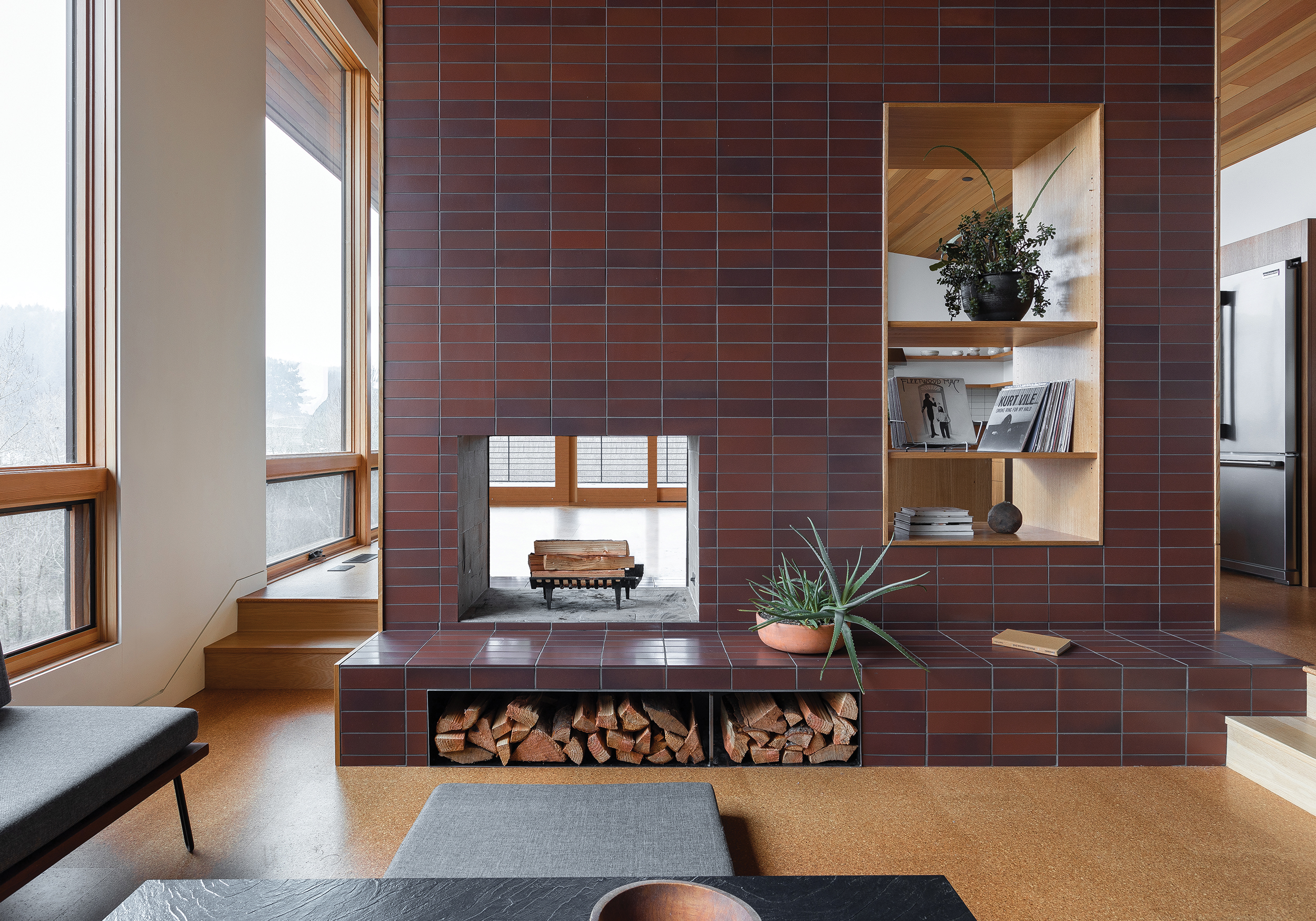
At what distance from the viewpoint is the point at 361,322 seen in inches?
218

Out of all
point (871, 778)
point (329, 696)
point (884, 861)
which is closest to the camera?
point (884, 861)

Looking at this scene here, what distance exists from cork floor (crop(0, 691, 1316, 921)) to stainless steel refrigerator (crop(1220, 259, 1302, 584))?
2945 millimetres

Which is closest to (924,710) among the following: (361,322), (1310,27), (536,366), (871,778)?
(871,778)

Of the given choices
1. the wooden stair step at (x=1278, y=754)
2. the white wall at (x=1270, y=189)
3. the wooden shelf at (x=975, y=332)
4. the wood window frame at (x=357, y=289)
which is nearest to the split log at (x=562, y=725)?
the wooden shelf at (x=975, y=332)

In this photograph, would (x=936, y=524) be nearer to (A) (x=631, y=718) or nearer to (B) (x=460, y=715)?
(A) (x=631, y=718)

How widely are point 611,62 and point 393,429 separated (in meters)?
1.64

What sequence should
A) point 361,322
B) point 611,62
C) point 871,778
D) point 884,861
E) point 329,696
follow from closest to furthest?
point 884,861
point 871,778
point 611,62
point 329,696
point 361,322

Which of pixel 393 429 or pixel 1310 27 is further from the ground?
pixel 1310 27

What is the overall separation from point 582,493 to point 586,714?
5.15 metres

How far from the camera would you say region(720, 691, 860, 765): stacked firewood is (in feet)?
8.39

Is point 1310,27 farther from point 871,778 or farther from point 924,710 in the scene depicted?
point 871,778

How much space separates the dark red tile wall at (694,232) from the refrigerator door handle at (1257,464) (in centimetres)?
278

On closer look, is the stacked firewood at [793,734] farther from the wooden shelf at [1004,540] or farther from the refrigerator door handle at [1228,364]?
the refrigerator door handle at [1228,364]

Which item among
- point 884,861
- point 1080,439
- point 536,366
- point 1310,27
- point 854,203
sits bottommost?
point 884,861
